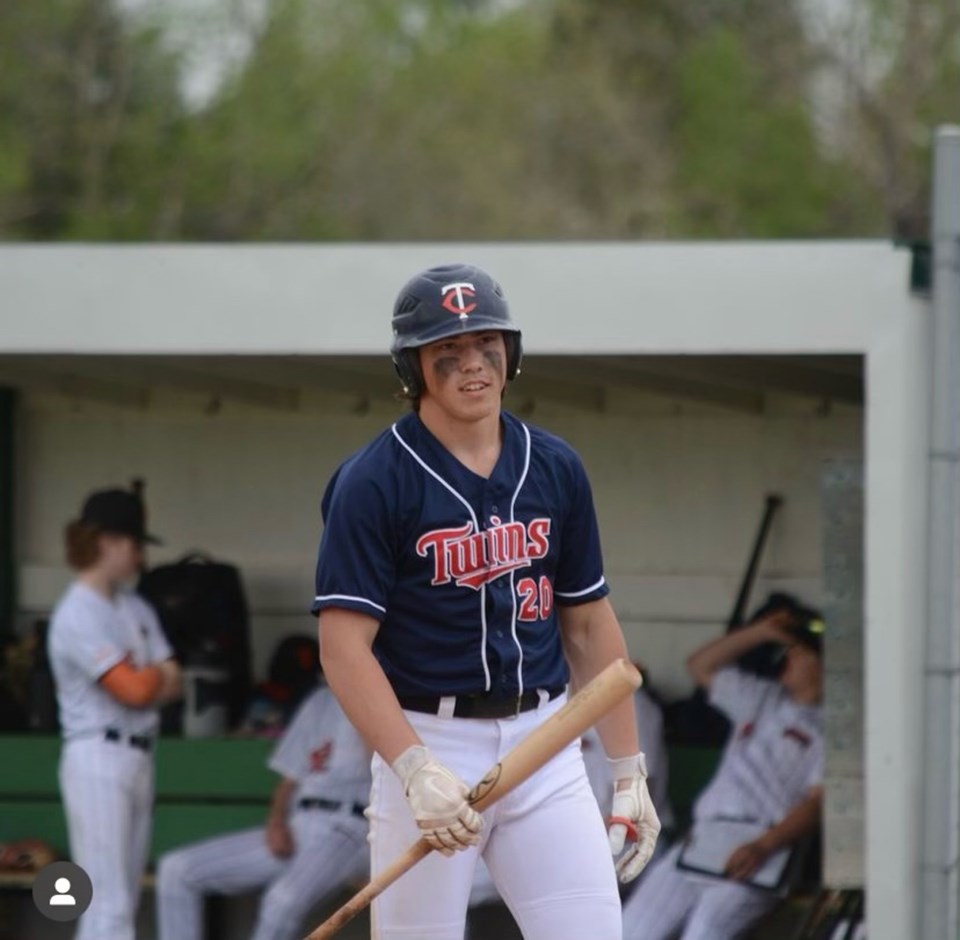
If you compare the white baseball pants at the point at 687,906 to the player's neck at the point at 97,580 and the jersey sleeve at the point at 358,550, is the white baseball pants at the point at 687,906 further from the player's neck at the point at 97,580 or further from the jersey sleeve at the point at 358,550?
the jersey sleeve at the point at 358,550

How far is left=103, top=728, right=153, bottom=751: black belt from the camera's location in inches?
224

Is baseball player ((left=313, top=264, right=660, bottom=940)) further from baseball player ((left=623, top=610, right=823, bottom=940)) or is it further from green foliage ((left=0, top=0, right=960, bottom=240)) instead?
green foliage ((left=0, top=0, right=960, bottom=240))

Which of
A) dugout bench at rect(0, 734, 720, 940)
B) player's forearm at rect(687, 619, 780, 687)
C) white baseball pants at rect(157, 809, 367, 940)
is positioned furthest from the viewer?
dugout bench at rect(0, 734, 720, 940)

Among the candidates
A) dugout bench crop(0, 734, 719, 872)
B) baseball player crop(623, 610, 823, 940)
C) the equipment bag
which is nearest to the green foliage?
the equipment bag

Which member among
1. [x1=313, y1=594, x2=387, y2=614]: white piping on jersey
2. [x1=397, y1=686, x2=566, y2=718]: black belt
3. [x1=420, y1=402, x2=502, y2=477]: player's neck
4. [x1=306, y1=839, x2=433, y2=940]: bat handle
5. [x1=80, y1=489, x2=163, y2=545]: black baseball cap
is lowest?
[x1=306, y1=839, x2=433, y2=940]: bat handle

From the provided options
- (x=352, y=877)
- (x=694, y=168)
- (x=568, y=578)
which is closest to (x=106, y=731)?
(x=352, y=877)

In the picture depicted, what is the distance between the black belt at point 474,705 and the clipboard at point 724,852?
2870 mm

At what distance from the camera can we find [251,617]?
24.1 feet

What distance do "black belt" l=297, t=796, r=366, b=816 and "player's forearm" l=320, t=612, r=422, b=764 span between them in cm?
311

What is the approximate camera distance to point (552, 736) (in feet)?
9.72

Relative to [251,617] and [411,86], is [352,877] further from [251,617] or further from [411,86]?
[411,86]

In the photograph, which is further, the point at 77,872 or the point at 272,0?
the point at 272,0

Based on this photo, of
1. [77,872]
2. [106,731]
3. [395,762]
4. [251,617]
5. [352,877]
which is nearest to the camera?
[395,762]

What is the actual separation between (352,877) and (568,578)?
3.06 m
